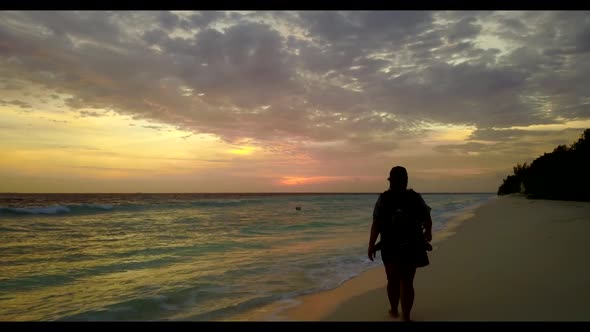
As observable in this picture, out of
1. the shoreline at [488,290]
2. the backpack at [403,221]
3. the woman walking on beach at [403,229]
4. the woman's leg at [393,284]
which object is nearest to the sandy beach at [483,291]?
the shoreline at [488,290]

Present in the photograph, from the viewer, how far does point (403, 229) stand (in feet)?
15.2

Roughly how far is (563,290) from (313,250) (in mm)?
8287

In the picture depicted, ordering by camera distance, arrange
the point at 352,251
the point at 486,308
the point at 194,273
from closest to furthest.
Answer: the point at 486,308
the point at 194,273
the point at 352,251

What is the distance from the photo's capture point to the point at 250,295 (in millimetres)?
7297

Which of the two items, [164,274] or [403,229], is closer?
[403,229]

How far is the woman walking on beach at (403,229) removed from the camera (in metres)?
4.63

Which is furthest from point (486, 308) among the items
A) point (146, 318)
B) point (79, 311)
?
point (79, 311)

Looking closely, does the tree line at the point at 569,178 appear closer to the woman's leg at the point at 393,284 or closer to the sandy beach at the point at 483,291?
the sandy beach at the point at 483,291

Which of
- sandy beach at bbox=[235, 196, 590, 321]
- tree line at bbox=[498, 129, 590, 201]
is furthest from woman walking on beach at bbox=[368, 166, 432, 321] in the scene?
tree line at bbox=[498, 129, 590, 201]

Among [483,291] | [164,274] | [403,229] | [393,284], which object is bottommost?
[164,274]

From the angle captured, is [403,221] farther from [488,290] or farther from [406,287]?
[488,290]

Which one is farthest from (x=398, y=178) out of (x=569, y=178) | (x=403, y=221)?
(x=569, y=178)
